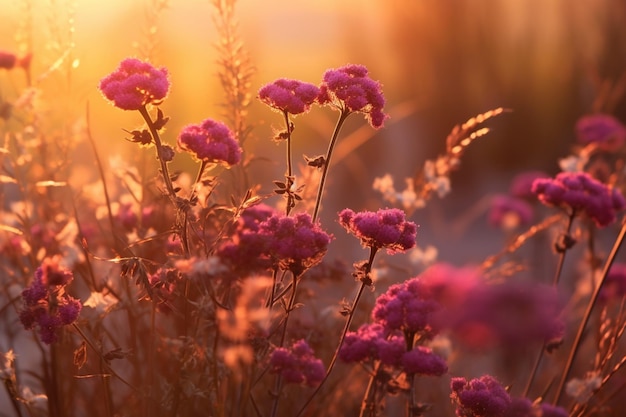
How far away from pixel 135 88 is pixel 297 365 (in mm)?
550

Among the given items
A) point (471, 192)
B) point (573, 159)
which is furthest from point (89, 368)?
point (471, 192)

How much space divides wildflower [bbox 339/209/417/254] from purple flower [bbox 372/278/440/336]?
0.25 feet

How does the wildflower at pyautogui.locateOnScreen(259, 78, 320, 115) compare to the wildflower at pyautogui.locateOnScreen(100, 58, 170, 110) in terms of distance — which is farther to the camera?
the wildflower at pyautogui.locateOnScreen(259, 78, 320, 115)

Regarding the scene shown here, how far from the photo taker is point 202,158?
1.45 meters

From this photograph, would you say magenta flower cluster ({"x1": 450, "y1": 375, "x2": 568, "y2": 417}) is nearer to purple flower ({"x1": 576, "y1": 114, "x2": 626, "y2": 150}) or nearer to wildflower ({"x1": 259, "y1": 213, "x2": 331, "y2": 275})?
wildflower ({"x1": 259, "y1": 213, "x2": 331, "y2": 275})

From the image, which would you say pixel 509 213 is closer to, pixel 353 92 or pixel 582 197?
pixel 582 197

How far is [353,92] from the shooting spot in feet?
4.98

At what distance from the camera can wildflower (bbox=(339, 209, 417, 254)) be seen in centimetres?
146

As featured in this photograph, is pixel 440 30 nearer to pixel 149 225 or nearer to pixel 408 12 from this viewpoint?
pixel 408 12

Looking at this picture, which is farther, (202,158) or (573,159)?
(573,159)

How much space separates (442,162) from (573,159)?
60 centimetres

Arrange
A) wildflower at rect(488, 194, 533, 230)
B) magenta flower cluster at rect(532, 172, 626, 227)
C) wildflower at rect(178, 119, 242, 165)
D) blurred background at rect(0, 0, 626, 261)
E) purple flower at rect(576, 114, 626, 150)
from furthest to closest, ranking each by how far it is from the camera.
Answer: blurred background at rect(0, 0, 626, 261)
wildflower at rect(488, 194, 533, 230)
purple flower at rect(576, 114, 626, 150)
magenta flower cluster at rect(532, 172, 626, 227)
wildflower at rect(178, 119, 242, 165)

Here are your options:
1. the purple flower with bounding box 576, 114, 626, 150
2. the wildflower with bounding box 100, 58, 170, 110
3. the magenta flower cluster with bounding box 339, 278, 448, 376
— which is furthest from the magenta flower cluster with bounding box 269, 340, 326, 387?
the purple flower with bounding box 576, 114, 626, 150

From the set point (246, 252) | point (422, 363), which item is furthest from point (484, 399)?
point (246, 252)
